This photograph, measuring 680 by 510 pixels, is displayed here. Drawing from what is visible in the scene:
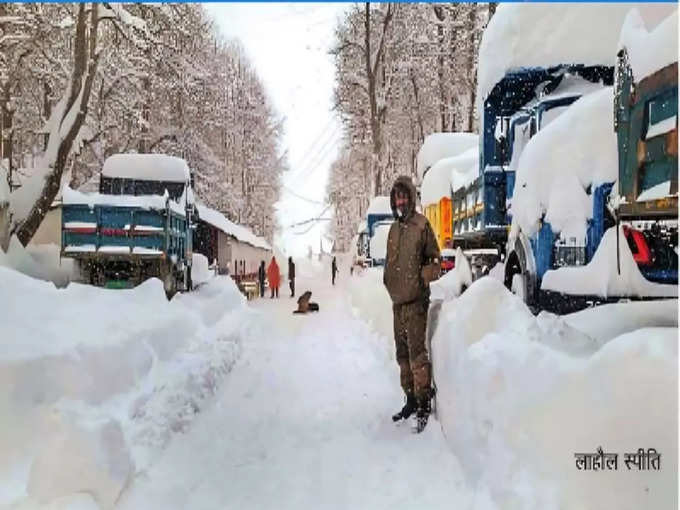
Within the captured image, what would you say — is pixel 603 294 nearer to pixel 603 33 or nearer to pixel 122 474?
pixel 603 33

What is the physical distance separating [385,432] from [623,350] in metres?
2.21

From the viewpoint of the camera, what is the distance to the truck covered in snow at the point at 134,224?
662 cm

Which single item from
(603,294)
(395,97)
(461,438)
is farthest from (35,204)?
(395,97)

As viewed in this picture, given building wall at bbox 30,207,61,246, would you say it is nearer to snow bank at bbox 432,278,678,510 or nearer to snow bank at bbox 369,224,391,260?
snow bank at bbox 432,278,678,510

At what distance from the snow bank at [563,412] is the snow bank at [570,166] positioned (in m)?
0.93

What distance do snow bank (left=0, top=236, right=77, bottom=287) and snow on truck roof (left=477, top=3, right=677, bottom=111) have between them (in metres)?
5.20

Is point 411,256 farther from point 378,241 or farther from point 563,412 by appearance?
point 378,241

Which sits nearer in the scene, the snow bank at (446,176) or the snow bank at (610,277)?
the snow bank at (610,277)

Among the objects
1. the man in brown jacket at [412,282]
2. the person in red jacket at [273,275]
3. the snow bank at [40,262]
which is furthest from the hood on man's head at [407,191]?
the person in red jacket at [273,275]

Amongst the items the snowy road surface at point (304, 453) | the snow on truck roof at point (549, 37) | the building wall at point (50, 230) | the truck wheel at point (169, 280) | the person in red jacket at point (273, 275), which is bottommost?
the snowy road surface at point (304, 453)

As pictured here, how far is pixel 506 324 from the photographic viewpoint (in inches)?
128

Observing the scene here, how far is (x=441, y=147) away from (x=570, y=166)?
18.7ft

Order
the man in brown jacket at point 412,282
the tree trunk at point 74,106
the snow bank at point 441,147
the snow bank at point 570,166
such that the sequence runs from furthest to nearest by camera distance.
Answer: the snow bank at point 441,147 → the tree trunk at point 74,106 → the man in brown jacket at point 412,282 → the snow bank at point 570,166

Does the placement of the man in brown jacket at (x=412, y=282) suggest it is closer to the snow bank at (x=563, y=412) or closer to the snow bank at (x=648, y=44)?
the snow bank at (x=563, y=412)
